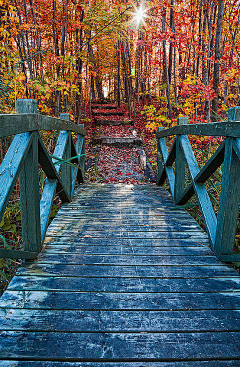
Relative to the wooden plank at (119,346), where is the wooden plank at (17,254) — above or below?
above

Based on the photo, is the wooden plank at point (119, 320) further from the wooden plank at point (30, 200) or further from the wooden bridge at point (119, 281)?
the wooden plank at point (30, 200)

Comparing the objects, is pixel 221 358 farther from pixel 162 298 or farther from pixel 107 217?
pixel 107 217

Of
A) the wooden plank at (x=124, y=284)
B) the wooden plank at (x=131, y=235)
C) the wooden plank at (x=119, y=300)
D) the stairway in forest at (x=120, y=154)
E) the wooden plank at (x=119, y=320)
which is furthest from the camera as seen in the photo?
the stairway in forest at (x=120, y=154)

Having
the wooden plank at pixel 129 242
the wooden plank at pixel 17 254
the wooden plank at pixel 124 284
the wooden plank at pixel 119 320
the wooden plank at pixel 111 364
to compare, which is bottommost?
the wooden plank at pixel 111 364

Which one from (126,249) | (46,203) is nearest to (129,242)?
(126,249)

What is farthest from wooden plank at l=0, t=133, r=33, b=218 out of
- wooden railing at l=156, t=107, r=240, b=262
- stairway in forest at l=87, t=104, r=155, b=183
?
stairway in forest at l=87, t=104, r=155, b=183

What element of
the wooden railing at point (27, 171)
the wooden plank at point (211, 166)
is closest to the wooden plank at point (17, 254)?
the wooden railing at point (27, 171)

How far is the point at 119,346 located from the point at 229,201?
4.57 ft

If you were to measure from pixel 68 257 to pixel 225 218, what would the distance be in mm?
1436

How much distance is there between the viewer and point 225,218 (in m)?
2.16

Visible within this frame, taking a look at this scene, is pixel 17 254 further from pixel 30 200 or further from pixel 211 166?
pixel 211 166

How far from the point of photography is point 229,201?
212 centimetres

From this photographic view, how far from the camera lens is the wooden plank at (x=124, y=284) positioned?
186cm

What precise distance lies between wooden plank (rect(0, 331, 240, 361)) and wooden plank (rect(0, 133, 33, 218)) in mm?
737
